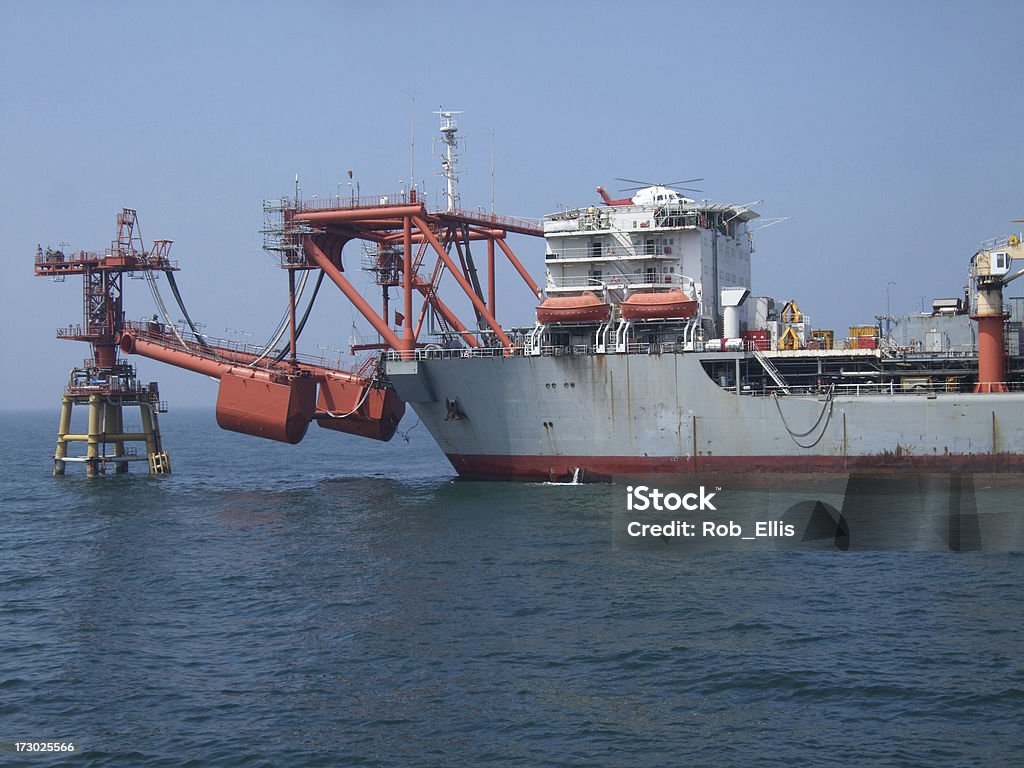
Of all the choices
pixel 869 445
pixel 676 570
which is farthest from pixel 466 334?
pixel 676 570

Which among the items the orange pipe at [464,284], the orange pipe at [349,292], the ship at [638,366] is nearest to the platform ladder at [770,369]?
the ship at [638,366]

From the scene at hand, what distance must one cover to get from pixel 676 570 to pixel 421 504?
14184 millimetres

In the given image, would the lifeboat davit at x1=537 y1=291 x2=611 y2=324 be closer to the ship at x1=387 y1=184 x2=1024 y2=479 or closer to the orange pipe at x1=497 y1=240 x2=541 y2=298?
the ship at x1=387 y1=184 x2=1024 y2=479

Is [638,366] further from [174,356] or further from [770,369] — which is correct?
[174,356]

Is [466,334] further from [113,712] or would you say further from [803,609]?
[113,712]

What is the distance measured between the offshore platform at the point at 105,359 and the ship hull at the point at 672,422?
46.5ft

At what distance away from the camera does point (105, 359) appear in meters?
49.8

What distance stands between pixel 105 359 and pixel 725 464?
94.5 feet

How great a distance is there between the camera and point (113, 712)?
18.3m

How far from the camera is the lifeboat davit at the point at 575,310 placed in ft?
136

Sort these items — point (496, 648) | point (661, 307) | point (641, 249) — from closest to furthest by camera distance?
point (496, 648) → point (661, 307) → point (641, 249)

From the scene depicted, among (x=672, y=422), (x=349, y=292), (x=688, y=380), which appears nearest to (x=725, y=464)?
(x=672, y=422)

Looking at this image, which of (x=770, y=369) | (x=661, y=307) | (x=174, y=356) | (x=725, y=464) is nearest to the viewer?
(x=725, y=464)

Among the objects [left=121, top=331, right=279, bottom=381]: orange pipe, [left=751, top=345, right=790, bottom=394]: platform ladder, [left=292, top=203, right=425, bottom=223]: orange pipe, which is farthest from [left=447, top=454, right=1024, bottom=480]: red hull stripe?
[left=121, top=331, right=279, bottom=381]: orange pipe
